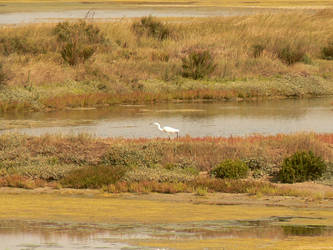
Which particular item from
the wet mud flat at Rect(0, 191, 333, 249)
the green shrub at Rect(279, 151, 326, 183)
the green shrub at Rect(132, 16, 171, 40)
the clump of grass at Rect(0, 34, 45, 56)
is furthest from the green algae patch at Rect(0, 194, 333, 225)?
the green shrub at Rect(132, 16, 171, 40)

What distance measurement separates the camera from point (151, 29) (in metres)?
50.3

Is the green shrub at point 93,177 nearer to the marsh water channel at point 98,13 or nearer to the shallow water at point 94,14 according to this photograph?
the marsh water channel at point 98,13

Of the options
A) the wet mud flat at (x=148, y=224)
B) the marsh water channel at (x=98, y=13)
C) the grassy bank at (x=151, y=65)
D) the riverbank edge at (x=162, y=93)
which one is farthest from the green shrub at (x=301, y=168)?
the marsh water channel at (x=98, y=13)

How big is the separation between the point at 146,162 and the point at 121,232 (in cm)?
574

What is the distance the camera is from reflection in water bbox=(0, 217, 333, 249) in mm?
13359

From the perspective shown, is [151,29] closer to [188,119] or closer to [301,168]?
[188,119]

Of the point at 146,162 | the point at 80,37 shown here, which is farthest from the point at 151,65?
the point at 146,162

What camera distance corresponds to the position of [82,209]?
16391 mm

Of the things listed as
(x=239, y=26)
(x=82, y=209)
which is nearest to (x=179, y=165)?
(x=82, y=209)

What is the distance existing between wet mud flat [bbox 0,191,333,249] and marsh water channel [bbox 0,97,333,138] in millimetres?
8911

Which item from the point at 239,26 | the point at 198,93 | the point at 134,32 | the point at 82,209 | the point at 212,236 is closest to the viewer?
the point at 212,236

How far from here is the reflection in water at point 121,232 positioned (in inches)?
526

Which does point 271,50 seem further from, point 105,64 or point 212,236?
point 212,236

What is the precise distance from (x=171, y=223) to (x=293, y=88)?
2518 cm
